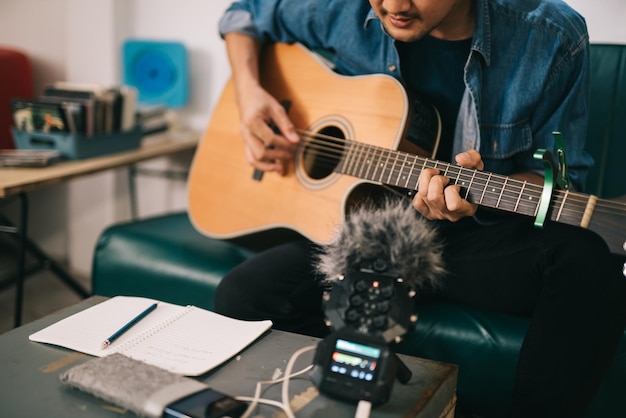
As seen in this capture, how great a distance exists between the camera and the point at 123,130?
2.26 metres

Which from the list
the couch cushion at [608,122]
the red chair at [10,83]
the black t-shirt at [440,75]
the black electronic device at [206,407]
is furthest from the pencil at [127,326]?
the red chair at [10,83]

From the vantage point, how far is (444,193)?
1.27m

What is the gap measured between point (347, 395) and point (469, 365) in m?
0.62

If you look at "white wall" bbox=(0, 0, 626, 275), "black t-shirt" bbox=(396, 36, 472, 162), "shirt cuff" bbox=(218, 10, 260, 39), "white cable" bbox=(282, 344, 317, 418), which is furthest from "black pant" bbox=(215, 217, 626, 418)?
"white wall" bbox=(0, 0, 626, 275)

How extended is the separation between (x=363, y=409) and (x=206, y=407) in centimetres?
20

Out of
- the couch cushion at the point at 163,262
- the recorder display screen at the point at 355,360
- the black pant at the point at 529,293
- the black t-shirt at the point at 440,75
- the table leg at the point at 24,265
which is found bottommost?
the table leg at the point at 24,265

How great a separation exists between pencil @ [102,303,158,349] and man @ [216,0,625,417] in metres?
0.30

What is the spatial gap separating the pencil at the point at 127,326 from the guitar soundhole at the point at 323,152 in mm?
587

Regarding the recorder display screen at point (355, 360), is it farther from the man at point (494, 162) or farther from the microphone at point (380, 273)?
the man at point (494, 162)

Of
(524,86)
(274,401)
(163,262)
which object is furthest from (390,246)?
(163,262)

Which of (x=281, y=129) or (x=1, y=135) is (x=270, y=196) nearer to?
(x=281, y=129)

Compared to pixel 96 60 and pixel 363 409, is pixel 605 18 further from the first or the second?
pixel 96 60

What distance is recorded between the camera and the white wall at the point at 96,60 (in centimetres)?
259

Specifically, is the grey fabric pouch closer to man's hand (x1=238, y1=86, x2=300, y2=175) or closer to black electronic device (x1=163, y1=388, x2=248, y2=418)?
black electronic device (x1=163, y1=388, x2=248, y2=418)
